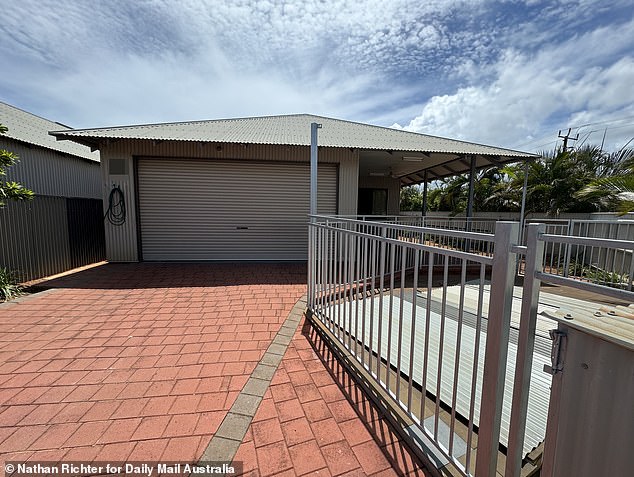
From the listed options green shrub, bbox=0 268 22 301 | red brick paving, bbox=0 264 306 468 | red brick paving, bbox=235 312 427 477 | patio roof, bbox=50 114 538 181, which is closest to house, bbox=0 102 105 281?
green shrub, bbox=0 268 22 301

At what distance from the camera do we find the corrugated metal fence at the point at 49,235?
5.10 m

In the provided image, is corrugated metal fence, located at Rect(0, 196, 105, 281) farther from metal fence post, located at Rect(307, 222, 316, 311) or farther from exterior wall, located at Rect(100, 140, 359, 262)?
metal fence post, located at Rect(307, 222, 316, 311)

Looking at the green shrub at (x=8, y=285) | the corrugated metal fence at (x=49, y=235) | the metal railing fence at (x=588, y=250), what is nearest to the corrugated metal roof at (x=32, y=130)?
the corrugated metal fence at (x=49, y=235)

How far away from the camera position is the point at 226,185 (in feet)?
24.1

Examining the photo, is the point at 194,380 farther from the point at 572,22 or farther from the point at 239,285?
the point at 572,22

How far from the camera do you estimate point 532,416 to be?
1.90 meters

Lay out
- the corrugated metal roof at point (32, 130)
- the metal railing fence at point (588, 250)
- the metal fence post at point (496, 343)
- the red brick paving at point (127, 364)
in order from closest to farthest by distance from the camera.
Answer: the metal fence post at point (496, 343) < the red brick paving at point (127, 364) < the metal railing fence at point (588, 250) < the corrugated metal roof at point (32, 130)

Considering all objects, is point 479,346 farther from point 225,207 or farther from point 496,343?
point 225,207

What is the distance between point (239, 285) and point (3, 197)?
13.7 feet

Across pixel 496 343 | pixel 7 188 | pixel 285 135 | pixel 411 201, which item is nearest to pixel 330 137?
pixel 285 135

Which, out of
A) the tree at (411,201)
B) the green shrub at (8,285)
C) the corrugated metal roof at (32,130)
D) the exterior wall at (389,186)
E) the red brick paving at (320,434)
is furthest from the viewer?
the tree at (411,201)

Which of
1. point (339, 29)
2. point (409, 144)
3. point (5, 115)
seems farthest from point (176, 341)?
point (5, 115)

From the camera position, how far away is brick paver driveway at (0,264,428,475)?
5.58 feet

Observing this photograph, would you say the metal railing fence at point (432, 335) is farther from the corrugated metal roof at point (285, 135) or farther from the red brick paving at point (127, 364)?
the corrugated metal roof at point (285, 135)
